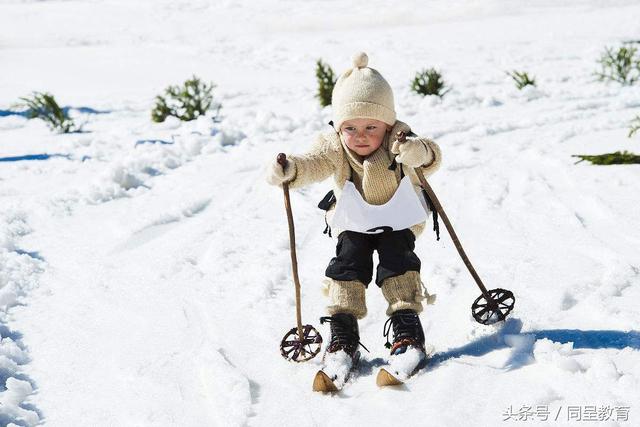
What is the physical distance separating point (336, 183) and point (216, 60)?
905 centimetres

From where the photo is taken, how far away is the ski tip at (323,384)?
8.18 feet

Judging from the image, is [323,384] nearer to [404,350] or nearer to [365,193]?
[404,350]

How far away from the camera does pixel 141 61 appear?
37.3ft

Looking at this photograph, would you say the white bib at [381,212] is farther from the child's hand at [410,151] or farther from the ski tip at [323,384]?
the ski tip at [323,384]

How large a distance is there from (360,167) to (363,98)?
0.90 feet

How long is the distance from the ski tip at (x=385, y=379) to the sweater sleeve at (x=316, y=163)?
2.56ft

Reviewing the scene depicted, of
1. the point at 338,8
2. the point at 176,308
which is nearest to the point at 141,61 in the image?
the point at 338,8

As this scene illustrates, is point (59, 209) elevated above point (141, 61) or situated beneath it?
situated beneath

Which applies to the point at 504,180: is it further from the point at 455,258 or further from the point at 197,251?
the point at 197,251

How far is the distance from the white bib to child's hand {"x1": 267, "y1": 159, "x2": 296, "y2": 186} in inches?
10.1

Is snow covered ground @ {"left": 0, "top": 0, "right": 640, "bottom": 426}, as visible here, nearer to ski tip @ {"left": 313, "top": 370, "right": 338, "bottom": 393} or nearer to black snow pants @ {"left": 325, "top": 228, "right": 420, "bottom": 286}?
ski tip @ {"left": 313, "top": 370, "right": 338, "bottom": 393}

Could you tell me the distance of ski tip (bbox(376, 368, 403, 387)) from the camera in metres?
2.49
